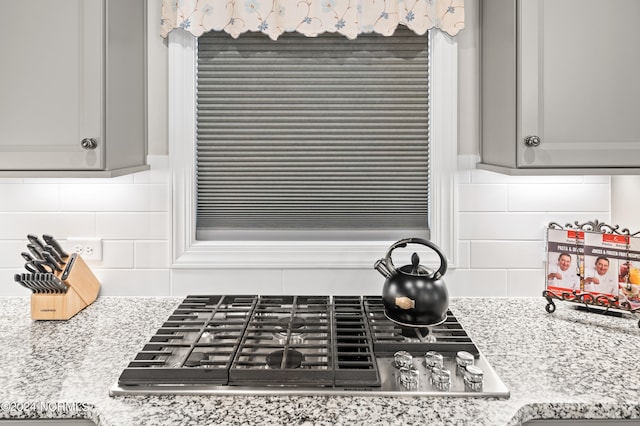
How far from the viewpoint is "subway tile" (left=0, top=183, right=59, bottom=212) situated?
77.8 inches

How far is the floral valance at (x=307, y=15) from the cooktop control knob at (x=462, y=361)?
116 cm

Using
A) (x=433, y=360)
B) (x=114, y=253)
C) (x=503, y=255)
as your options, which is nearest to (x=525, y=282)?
(x=503, y=255)

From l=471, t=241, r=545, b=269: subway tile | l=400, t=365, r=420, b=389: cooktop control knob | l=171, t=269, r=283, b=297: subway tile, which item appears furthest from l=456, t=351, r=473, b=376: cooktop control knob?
l=171, t=269, r=283, b=297: subway tile

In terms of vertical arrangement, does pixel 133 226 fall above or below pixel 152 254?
above

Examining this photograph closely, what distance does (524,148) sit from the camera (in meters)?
1.63

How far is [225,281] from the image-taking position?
202 cm

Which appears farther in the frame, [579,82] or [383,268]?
[383,268]

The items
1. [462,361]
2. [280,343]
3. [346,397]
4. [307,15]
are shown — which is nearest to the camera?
[346,397]

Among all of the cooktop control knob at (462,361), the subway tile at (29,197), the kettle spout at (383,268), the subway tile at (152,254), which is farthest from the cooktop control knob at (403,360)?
the subway tile at (29,197)

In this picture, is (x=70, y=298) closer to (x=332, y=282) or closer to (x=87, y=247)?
(x=87, y=247)

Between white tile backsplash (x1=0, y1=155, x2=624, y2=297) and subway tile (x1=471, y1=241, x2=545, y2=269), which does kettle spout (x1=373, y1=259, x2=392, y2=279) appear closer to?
white tile backsplash (x1=0, y1=155, x2=624, y2=297)

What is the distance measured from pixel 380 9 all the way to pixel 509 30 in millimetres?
471

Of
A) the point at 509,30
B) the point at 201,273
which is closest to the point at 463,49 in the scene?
the point at 509,30

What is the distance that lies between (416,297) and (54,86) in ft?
4.01
